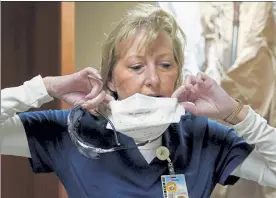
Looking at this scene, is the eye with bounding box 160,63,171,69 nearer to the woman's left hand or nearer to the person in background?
the woman's left hand

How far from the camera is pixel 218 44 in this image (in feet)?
3.82

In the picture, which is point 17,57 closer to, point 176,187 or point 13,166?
point 13,166

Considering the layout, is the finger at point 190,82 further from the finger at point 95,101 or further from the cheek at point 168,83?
the finger at point 95,101

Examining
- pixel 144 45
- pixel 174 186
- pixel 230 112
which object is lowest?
pixel 174 186

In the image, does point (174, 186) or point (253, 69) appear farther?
point (253, 69)

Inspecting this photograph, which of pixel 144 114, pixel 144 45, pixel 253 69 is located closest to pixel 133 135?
pixel 144 114

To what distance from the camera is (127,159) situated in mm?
797

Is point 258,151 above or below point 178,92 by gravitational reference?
below

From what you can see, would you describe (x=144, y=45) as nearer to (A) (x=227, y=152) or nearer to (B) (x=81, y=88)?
(B) (x=81, y=88)

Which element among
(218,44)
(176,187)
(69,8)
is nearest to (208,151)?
(176,187)

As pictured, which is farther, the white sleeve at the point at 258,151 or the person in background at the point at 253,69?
the person in background at the point at 253,69

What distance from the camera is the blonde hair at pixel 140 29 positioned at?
0.80 metres

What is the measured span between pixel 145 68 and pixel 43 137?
0.23 meters

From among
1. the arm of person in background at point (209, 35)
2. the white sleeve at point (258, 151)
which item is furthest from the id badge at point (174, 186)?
the arm of person in background at point (209, 35)
